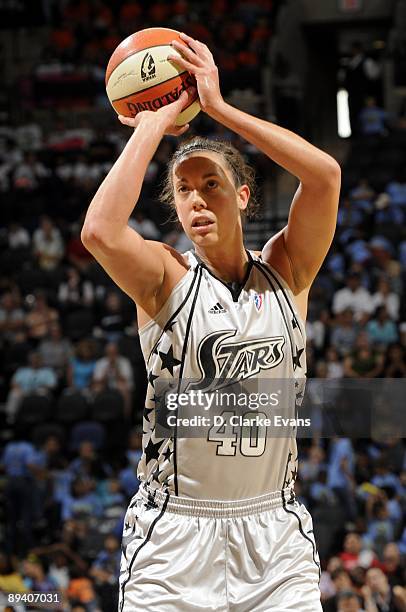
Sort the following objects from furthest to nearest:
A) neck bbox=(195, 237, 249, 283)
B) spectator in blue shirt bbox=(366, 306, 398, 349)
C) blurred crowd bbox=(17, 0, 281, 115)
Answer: blurred crowd bbox=(17, 0, 281, 115) < spectator in blue shirt bbox=(366, 306, 398, 349) < neck bbox=(195, 237, 249, 283)

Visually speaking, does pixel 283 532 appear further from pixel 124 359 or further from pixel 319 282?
pixel 319 282

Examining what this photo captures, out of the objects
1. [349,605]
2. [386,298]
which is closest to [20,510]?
[349,605]

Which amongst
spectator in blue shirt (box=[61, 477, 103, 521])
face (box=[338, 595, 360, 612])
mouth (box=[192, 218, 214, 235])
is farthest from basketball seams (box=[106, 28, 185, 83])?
spectator in blue shirt (box=[61, 477, 103, 521])

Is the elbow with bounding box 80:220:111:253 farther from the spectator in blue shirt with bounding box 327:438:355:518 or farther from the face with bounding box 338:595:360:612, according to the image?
the spectator in blue shirt with bounding box 327:438:355:518

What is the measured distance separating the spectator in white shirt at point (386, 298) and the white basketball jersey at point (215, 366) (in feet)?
24.8

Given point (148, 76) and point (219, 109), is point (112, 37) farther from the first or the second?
point (219, 109)

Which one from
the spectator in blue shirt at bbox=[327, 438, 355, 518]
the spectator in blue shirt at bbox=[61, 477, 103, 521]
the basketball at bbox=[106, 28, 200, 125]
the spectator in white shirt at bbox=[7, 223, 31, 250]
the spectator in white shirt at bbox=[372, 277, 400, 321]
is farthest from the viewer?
the spectator in white shirt at bbox=[7, 223, 31, 250]

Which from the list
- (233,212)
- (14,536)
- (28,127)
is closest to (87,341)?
(14,536)

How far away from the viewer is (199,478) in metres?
3.24

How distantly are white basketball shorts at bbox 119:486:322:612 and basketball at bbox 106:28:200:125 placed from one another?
1329mm

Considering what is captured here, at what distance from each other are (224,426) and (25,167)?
1172 centimetres

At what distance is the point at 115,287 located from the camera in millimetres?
11859

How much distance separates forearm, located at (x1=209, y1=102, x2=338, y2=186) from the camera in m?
3.26

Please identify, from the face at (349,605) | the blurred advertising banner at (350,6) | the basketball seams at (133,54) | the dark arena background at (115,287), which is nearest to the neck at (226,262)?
the basketball seams at (133,54)
